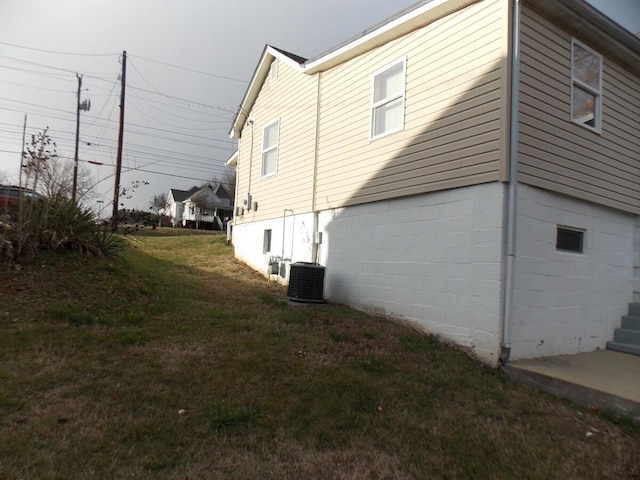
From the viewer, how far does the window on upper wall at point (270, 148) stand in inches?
441

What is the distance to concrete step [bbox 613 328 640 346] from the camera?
616cm

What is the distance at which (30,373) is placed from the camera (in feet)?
12.5

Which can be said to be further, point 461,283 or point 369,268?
point 369,268

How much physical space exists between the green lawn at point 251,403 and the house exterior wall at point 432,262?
41cm

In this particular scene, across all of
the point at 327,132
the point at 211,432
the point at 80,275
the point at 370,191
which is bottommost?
the point at 211,432

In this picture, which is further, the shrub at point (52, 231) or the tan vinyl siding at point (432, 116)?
the shrub at point (52, 231)

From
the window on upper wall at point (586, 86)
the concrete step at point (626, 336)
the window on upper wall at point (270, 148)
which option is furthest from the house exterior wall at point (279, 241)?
the concrete step at point (626, 336)

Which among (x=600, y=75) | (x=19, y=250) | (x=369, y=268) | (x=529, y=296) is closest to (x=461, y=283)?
(x=529, y=296)

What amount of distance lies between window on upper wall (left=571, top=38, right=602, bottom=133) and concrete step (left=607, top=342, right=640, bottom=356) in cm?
312

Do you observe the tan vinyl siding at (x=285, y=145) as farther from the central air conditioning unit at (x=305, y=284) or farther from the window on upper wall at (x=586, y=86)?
the window on upper wall at (x=586, y=86)

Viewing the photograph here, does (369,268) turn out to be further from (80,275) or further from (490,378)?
(80,275)

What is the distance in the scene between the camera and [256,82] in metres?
12.3

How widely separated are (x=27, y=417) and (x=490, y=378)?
4294 mm

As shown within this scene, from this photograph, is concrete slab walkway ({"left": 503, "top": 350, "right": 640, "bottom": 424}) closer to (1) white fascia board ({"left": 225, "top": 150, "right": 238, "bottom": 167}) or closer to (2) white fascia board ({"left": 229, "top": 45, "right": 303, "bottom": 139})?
(2) white fascia board ({"left": 229, "top": 45, "right": 303, "bottom": 139})
